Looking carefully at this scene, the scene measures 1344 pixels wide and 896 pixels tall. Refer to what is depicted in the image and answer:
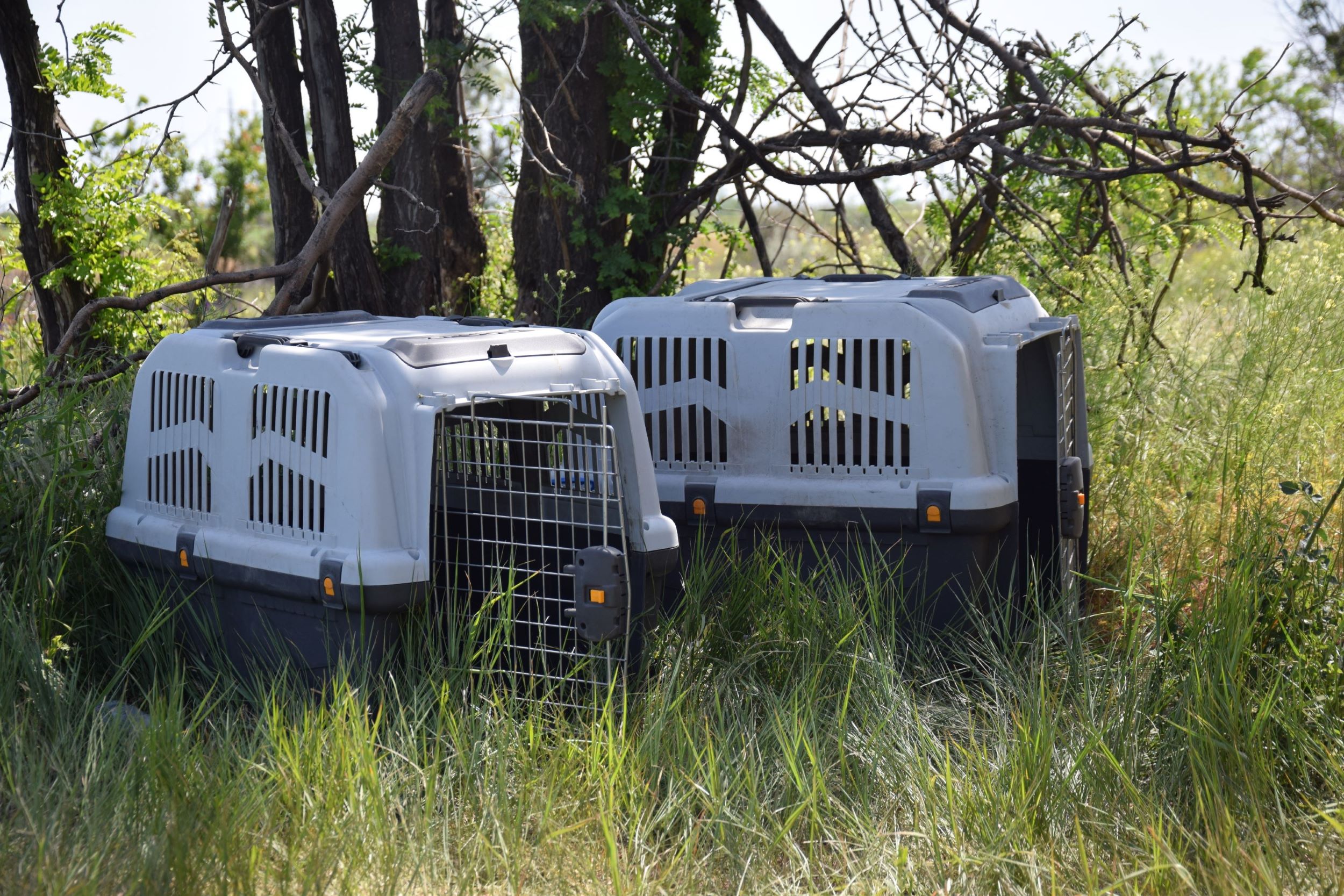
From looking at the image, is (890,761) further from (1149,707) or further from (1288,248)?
(1288,248)

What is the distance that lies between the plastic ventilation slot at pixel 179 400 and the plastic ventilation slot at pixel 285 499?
0.23 metres

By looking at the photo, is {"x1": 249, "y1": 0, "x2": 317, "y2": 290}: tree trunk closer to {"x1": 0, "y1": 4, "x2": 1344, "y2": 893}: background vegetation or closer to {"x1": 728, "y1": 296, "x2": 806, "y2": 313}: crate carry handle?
{"x1": 0, "y1": 4, "x2": 1344, "y2": 893}: background vegetation

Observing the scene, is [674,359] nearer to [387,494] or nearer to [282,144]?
[387,494]

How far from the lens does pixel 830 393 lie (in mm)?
3070

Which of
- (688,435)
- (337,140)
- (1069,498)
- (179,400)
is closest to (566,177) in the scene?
(337,140)

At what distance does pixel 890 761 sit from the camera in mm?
2453

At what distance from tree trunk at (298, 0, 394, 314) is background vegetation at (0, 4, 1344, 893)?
160 cm

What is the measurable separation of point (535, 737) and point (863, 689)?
2.63ft

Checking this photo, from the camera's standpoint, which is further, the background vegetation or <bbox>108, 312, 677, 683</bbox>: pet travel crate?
<bbox>108, 312, 677, 683</bbox>: pet travel crate

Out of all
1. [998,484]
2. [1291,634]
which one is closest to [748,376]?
[998,484]

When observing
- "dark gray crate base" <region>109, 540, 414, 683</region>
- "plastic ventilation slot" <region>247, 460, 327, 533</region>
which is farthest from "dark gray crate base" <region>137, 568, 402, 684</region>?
"plastic ventilation slot" <region>247, 460, 327, 533</region>

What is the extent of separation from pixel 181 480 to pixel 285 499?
1.45 feet

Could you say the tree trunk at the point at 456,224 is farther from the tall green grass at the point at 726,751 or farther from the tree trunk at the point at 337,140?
the tall green grass at the point at 726,751

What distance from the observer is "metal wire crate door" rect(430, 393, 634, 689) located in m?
2.61
